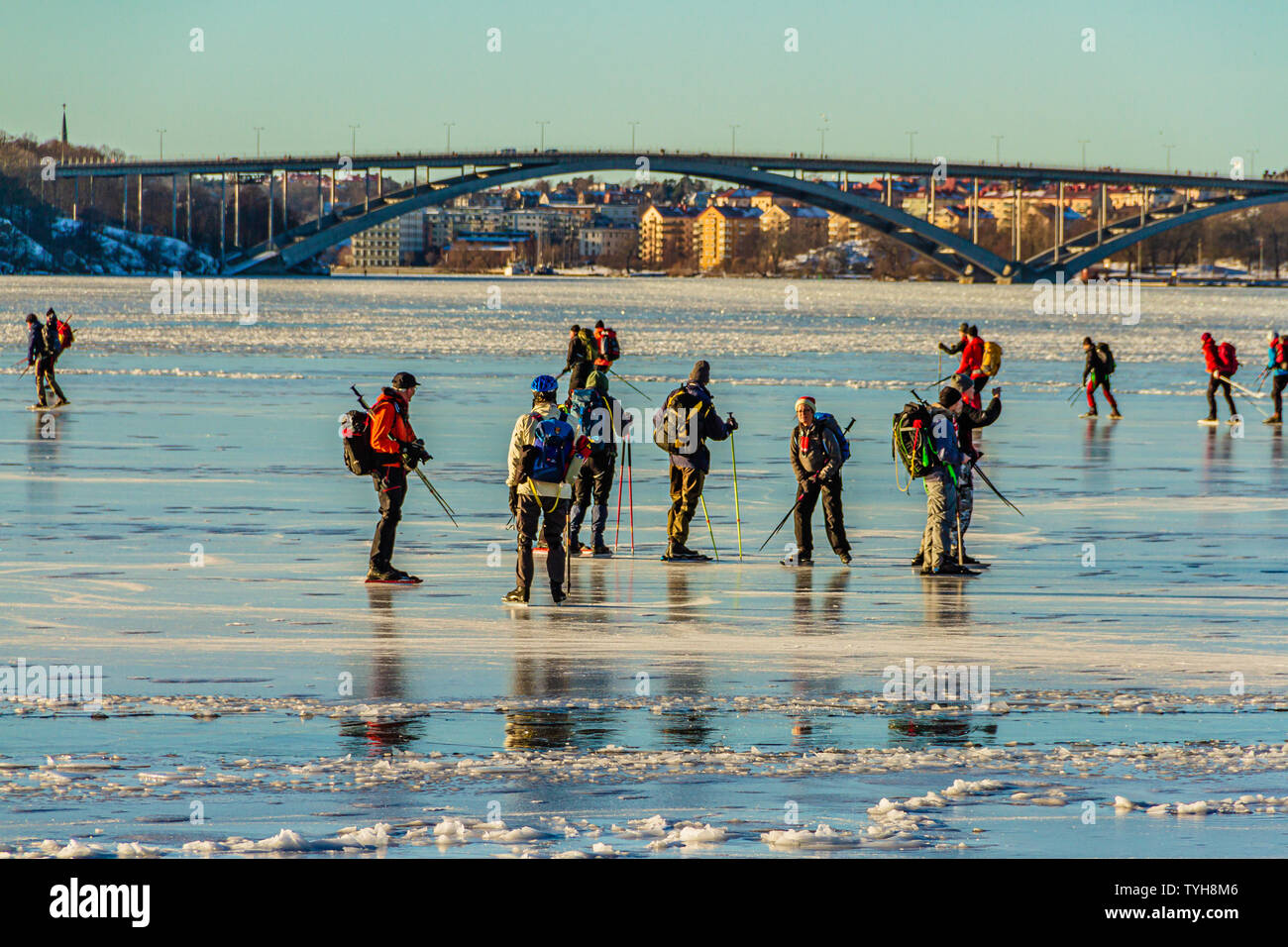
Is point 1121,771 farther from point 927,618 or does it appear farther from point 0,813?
point 0,813

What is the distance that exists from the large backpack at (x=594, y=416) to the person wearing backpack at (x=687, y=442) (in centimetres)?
39

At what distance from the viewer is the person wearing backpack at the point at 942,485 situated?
1199 cm

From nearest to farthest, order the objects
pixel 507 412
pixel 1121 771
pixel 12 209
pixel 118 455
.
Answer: pixel 1121 771 < pixel 118 455 < pixel 507 412 < pixel 12 209

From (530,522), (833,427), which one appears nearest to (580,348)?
(833,427)

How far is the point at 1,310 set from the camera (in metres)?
68.7

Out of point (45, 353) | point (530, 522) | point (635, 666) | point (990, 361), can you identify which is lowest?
point (635, 666)

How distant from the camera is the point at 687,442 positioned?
12.8 m

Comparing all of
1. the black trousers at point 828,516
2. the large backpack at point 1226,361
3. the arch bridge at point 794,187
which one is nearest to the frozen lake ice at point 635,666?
the black trousers at point 828,516

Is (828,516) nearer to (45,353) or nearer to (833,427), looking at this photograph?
(833,427)

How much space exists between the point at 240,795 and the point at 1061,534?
8.74 meters

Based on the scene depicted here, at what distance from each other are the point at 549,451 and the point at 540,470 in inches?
4.7

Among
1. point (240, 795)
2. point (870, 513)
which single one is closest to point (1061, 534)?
point (870, 513)

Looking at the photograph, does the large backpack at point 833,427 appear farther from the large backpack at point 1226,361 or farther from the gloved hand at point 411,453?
the large backpack at point 1226,361
